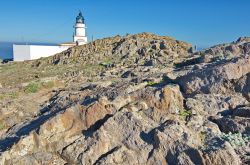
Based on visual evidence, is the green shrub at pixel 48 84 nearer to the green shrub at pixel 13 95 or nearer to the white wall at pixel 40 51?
the green shrub at pixel 13 95

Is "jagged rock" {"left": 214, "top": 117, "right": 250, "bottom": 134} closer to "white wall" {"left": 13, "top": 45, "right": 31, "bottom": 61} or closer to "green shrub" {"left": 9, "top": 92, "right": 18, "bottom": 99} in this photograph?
"green shrub" {"left": 9, "top": 92, "right": 18, "bottom": 99}

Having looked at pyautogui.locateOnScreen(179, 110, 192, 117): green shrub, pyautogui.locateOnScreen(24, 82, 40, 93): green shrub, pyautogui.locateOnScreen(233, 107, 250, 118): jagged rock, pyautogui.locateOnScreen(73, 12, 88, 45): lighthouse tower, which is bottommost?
pyautogui.locateOnScreen(24, 82, 40, 93): green shrub

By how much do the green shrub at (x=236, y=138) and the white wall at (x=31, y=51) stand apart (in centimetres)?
3925

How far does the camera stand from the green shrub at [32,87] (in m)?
24.1

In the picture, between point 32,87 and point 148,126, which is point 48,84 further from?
point 148,126

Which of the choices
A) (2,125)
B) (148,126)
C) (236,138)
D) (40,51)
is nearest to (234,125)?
(236,138)

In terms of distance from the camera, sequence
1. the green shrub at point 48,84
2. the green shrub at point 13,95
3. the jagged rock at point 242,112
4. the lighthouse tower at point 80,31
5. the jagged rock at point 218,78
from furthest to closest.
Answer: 1. the lighthouse tower at point 80,31
2. the green shrub at point 48,84
3. the green shrub at point 13,95
4. the jagged rock at point 218,78
5. the jagged rock at point 242,112

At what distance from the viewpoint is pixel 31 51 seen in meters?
48.5

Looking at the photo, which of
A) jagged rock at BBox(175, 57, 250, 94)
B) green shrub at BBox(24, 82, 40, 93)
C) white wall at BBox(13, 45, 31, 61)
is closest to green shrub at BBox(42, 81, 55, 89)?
green shrub at BBox(24, 82, 40, 93)

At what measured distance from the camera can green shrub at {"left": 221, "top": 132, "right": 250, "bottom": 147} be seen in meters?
12.2

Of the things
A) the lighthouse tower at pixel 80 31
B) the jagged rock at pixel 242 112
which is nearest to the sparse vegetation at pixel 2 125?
the jagged rock at pixel 242 112

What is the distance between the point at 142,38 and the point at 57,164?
29.0m

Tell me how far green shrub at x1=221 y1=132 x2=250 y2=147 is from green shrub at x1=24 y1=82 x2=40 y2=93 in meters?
14.6

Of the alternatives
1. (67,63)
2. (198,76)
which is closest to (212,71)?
(198,76)
